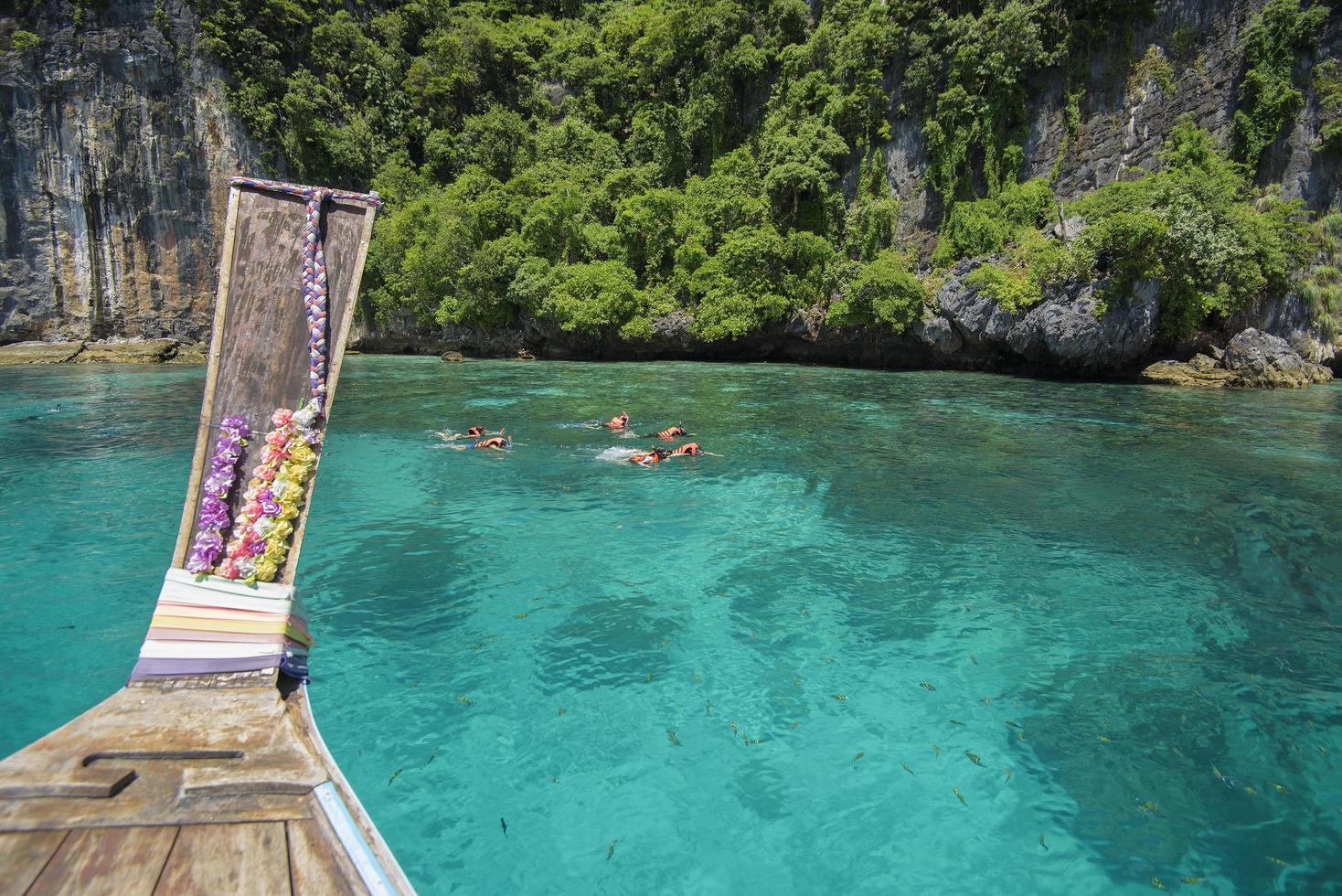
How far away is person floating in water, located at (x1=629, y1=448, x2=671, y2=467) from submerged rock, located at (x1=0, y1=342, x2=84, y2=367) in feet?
123

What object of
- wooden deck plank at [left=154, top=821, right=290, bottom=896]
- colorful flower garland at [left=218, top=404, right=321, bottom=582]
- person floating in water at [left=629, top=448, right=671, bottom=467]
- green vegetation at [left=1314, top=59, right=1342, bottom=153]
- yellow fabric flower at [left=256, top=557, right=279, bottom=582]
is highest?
green vegetation at [left=1314, top=59, right=1342, bottom=153]

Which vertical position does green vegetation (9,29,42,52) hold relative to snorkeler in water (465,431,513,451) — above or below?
above

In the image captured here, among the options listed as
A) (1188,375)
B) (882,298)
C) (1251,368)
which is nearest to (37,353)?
(882,298)

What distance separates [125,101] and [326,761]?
50.4m

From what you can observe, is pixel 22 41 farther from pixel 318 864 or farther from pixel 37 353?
pixel 318 864

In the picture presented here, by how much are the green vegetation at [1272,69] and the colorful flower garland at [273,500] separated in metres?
34.6

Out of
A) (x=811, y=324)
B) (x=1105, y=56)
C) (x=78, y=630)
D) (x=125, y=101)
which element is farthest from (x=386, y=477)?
(x=125, y=101)

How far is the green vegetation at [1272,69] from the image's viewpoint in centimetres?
2489

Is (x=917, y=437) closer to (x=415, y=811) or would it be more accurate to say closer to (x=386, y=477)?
(x=386, y=477)

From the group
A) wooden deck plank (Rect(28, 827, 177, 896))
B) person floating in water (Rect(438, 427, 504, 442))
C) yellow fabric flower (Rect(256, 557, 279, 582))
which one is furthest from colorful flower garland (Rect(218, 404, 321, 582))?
person floating in water (Rect(438, 427, 504, 442))

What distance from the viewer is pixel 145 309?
40.2 metres

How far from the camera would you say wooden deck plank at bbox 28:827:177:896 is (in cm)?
233

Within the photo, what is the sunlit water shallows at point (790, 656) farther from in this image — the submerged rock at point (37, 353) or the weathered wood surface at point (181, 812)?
the submerged rock at point (37, 353)

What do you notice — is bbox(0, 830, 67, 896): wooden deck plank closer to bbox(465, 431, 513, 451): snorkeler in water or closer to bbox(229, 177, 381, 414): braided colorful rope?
bbox(229, 177, 381, 414): braided colorful rope
